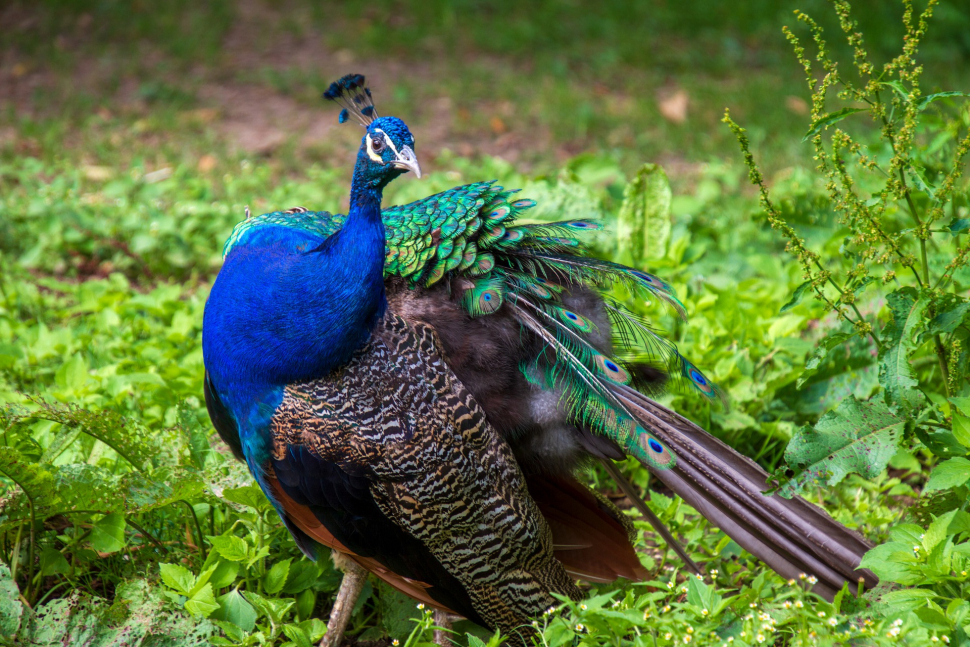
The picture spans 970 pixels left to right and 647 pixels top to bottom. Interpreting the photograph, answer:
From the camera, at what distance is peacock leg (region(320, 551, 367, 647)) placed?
2654 mm

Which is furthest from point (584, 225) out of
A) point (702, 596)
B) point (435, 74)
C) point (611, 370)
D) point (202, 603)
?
point (435, 74)

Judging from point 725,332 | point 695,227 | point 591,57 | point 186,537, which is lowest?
point 186,537

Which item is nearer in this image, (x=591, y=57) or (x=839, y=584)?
(x=839, y=584)

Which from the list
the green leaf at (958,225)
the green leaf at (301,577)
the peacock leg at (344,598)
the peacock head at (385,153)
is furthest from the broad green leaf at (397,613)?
the green leaf at (958,225)

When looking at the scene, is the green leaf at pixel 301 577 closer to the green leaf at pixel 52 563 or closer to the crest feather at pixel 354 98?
the green leaf at pixel 52 563

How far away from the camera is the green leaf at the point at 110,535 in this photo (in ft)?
8.38

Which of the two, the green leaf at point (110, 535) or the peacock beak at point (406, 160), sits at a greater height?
the peacock beak at point (406, 160)

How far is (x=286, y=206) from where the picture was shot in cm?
500

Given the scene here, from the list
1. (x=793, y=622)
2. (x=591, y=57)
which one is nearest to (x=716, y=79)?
(x=591, y=57)

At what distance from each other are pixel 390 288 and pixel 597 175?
238 centimetres

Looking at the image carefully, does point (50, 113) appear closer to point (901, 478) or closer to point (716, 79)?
point (716, 79)

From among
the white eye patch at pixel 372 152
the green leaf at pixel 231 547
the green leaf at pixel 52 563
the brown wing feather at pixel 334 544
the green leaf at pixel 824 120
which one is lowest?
the green leaf at pixel 52 563

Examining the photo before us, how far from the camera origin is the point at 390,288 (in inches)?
108

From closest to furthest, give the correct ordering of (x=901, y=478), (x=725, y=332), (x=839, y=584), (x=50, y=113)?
(x=839, y=584) < (x=901, y=478) < (x=725, y=332) < (x=50, y=113)
